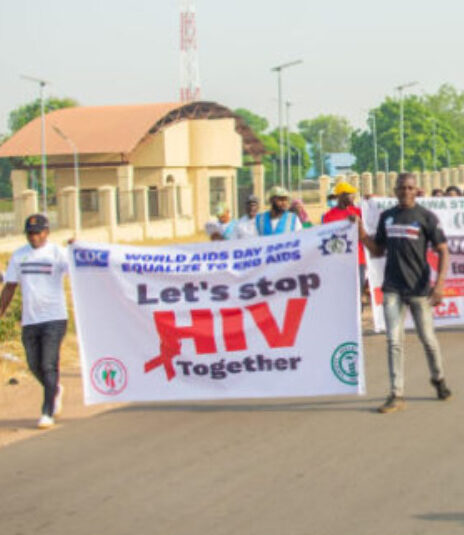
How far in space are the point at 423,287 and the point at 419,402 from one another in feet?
3.01

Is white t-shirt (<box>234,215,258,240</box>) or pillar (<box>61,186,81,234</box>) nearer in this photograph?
white t-shirt (<box>234,215,258,240</box>)

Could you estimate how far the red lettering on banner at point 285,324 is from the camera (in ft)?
29.8

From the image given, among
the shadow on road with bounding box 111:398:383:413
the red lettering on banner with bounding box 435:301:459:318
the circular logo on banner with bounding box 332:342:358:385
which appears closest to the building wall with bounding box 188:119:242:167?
the red lettering on banner with bounding box 435:301:459:318

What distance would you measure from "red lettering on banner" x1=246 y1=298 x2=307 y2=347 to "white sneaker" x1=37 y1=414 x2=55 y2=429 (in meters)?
1.75

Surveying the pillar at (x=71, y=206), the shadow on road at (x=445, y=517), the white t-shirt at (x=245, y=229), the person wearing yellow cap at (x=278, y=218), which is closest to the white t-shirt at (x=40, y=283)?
the person wearing yellow cap at (x=278, y=218)

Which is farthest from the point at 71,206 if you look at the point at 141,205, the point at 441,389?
the point at 441,389

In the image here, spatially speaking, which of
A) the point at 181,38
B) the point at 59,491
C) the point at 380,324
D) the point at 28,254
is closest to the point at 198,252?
the point at 28,254

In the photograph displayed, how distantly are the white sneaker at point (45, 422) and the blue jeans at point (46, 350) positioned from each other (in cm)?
4

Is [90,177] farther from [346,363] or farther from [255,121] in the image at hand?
[255,121]

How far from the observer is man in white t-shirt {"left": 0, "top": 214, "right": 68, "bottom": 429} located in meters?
8.88

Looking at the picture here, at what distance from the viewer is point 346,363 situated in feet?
29.4

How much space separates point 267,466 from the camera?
7145 mm

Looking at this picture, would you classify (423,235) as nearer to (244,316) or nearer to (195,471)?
(244,316)

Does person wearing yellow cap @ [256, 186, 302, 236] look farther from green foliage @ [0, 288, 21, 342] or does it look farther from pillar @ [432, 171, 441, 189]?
pillar @ [432, 171, 441, 189]
